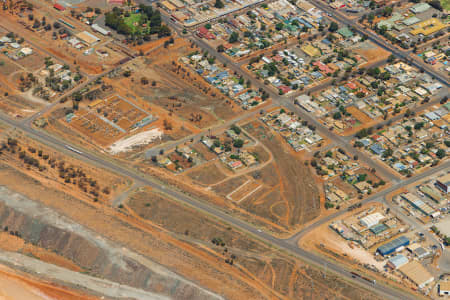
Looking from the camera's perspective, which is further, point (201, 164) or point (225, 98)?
point (225, 98)

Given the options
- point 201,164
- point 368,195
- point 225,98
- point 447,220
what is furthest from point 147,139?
point 447,220

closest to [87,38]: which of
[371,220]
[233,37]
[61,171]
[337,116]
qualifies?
[233,37]

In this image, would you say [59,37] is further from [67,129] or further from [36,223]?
[36,223]

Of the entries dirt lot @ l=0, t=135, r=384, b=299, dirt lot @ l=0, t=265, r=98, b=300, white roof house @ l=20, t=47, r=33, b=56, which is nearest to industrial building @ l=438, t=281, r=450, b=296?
dirt lot @ l=0, t=135, r=384, b=299

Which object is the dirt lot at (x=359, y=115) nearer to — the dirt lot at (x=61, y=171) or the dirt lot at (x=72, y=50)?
the dirt lot at (x=61, y=171)

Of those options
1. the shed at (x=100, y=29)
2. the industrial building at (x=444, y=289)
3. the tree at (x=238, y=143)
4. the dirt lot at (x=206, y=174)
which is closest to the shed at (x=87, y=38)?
the shed at (x=100, y=29)
